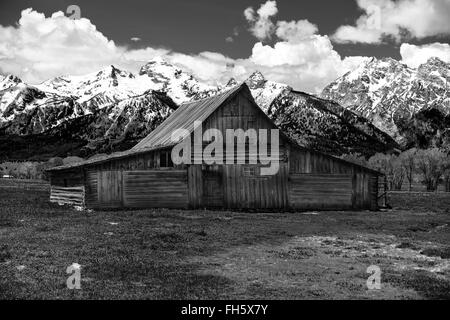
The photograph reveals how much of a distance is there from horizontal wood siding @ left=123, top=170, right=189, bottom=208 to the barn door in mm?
1592

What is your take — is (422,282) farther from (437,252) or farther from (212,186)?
(212,186)

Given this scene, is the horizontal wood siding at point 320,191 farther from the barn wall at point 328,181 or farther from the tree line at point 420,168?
the tree line at point 420,168

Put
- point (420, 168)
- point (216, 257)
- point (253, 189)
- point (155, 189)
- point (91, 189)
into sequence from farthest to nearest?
point (420, 168) < point (253, 189) < point (155, 189) < point (91, 189) < point (216, 257)

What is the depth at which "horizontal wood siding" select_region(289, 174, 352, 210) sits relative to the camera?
43.3 metres

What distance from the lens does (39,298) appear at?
41.6 feet

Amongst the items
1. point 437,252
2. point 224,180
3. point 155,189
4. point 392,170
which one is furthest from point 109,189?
point 392,170

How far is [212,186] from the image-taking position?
139ft

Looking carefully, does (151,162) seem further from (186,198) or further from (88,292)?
(88,292)

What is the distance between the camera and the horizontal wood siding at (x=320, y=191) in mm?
43312

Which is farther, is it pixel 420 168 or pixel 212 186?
pixel 420 168

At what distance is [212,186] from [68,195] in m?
12.1

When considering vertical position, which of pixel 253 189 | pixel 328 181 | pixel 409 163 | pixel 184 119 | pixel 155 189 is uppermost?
pixel 184 119
